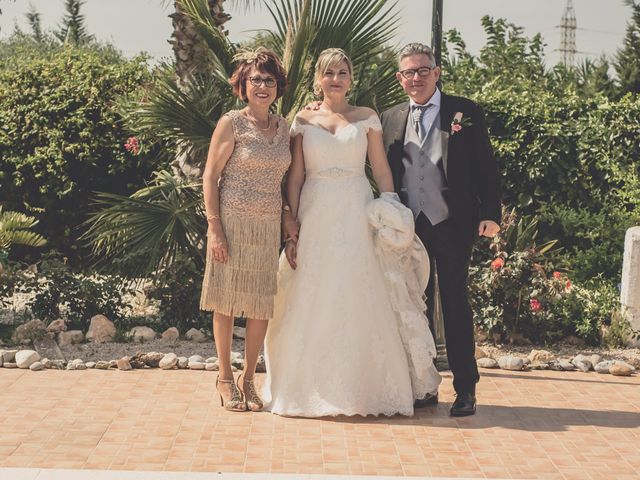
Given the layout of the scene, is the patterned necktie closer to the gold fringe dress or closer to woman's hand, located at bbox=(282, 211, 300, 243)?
the gold fringe dress

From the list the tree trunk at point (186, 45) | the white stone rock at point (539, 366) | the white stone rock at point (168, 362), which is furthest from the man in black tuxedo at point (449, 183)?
the tree trunk at point (186, 45)

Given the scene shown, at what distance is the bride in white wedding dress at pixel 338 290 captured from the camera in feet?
18.7

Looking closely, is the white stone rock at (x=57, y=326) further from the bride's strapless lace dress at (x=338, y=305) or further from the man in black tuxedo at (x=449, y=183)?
the man in black tuxedo at (x=449, y=183)

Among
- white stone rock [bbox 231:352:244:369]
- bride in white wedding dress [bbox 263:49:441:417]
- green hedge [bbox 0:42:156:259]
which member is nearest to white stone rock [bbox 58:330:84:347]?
white stone rock [bbox 231:352:244:369]

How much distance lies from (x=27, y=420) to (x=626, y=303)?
15.4 feet

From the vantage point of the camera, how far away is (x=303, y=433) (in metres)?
5.35

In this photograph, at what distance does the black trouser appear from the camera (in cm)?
577

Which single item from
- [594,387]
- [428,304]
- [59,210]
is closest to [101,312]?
[59,210]

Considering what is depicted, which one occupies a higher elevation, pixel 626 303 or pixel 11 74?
pixel 11 74

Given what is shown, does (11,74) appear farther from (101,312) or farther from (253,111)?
(253,111)

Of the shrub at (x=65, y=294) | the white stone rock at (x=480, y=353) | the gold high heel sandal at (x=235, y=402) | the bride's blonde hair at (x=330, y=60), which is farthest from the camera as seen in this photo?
the shrub at (x=65, y=294)

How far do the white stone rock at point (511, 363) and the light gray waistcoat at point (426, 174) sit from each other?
1647 mm

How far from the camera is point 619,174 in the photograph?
9.78m

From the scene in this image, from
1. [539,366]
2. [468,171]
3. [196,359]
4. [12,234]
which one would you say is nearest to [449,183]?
[468,171]
